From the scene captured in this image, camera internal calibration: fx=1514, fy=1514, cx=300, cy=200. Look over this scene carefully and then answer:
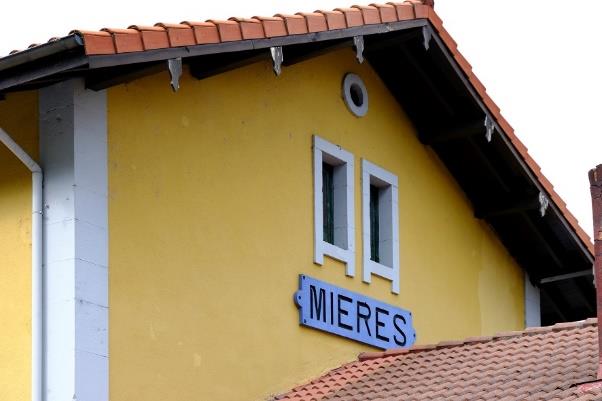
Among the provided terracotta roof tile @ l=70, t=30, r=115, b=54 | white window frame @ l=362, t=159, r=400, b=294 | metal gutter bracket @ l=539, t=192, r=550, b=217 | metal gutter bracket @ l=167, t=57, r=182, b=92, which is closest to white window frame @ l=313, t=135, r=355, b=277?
white window frame @ l=362, t=159, r=400, b=294

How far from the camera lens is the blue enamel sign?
1388 cm

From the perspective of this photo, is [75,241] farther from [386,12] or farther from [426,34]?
[426,34]

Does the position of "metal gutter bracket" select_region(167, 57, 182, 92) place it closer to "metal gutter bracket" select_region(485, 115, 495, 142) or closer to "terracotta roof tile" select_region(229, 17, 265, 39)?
"terracotta roof tile" select_region(229, 17, 265, 39)

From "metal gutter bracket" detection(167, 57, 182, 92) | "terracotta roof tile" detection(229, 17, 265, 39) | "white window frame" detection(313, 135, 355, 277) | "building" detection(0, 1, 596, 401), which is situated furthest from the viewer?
"white window frame" detection(313, 135, 355, 277)

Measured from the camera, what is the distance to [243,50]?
40.4ft

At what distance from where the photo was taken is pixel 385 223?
601 inches

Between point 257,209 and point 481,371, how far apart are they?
246 centimetres

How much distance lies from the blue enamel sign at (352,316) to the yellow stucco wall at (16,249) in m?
2.98

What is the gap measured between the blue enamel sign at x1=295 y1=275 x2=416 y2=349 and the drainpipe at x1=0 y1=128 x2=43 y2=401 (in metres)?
2.98

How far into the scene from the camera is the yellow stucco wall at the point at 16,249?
11.5 metres

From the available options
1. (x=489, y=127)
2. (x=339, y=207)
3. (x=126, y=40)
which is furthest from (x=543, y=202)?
(x=126, y=40)

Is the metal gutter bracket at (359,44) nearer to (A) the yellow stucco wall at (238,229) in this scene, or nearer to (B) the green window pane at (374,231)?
(A) the yellow stucco wall at (238,229)

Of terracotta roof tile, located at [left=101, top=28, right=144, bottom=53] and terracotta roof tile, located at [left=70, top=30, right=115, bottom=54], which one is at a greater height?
terracotta roof tile, located at [left=101, top=28, right=144, bottom=53]

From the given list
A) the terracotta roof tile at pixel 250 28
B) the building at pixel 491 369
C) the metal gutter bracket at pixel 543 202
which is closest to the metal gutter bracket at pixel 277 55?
the terracotta roof tile at pixel 250 28
